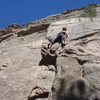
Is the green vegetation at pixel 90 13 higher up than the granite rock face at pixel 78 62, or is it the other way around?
the green vegetation at pixel 90 13

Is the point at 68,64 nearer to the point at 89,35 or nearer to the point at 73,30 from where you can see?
the point at 89,35

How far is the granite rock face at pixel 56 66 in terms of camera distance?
11.1m

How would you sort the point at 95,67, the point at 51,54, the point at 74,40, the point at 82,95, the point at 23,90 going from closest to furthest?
the point at 82,95 < the point at 95,67 < the point at 23,90 < the point at 51,54 < the point at 74,40

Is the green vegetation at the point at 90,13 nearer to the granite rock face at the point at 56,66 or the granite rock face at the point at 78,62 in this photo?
the granite rock face at the point at 56,66

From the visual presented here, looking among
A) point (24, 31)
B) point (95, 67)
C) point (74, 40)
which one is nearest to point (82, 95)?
point (95, 67)

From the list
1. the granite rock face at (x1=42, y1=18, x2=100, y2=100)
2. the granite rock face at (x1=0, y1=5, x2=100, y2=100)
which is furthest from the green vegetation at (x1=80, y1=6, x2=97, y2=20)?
the granite rock face at (x1=42, y1=18, x2=100, y2=100)

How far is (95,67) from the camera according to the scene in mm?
11945

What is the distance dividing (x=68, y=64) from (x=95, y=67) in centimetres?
109

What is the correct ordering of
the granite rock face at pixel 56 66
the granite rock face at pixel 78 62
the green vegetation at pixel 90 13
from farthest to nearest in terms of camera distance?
the green vegetation at pixel 90 13 → the granite rock face at pixel 56 66 → the granite rock face at pixel 78 62

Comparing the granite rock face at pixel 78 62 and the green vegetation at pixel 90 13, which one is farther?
the green vegetation at pixel 90 13

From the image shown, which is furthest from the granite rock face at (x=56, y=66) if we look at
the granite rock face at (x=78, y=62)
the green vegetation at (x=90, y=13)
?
the green vegetation at (x=90, y=13)

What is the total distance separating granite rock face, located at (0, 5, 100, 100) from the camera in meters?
11.1

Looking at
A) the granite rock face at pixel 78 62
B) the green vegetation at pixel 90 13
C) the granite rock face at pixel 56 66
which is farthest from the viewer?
the green vegetation at pixel 90 13

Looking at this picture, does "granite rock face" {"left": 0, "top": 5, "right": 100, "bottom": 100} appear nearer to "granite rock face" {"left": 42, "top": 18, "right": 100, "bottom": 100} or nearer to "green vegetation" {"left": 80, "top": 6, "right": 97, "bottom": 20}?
"granite rock face" {"left": 42, "top": 18, "right": 100, "bottom": 100}
